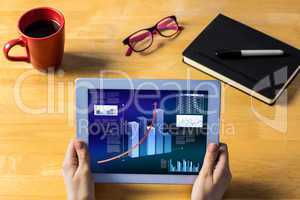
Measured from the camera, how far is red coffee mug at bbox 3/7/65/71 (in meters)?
1.13

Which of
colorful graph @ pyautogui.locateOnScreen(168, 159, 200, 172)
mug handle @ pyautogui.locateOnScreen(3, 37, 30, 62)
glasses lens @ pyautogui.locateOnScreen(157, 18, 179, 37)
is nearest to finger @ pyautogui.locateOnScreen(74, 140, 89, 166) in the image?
colorful graph @ pyautogui.locateOnScreen(168, 159, 200, 172)

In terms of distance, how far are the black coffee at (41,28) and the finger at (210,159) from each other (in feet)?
1.35

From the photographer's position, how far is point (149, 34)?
1.27m

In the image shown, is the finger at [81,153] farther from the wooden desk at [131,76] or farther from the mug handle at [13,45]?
the mug handle at [13,45]

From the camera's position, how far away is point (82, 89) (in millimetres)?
1061

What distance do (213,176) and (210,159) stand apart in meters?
0.03

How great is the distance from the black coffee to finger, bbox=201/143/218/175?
0.41 meters

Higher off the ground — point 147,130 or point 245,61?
point 245,61

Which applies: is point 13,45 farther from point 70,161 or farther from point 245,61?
point 245,61

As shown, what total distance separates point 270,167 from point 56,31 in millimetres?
505

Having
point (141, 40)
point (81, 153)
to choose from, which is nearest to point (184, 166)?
point (81, 153)

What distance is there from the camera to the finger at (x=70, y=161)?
1017 mm

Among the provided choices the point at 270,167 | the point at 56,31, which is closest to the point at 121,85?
the point at 56,31

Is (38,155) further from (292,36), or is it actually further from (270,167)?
(292,36)
